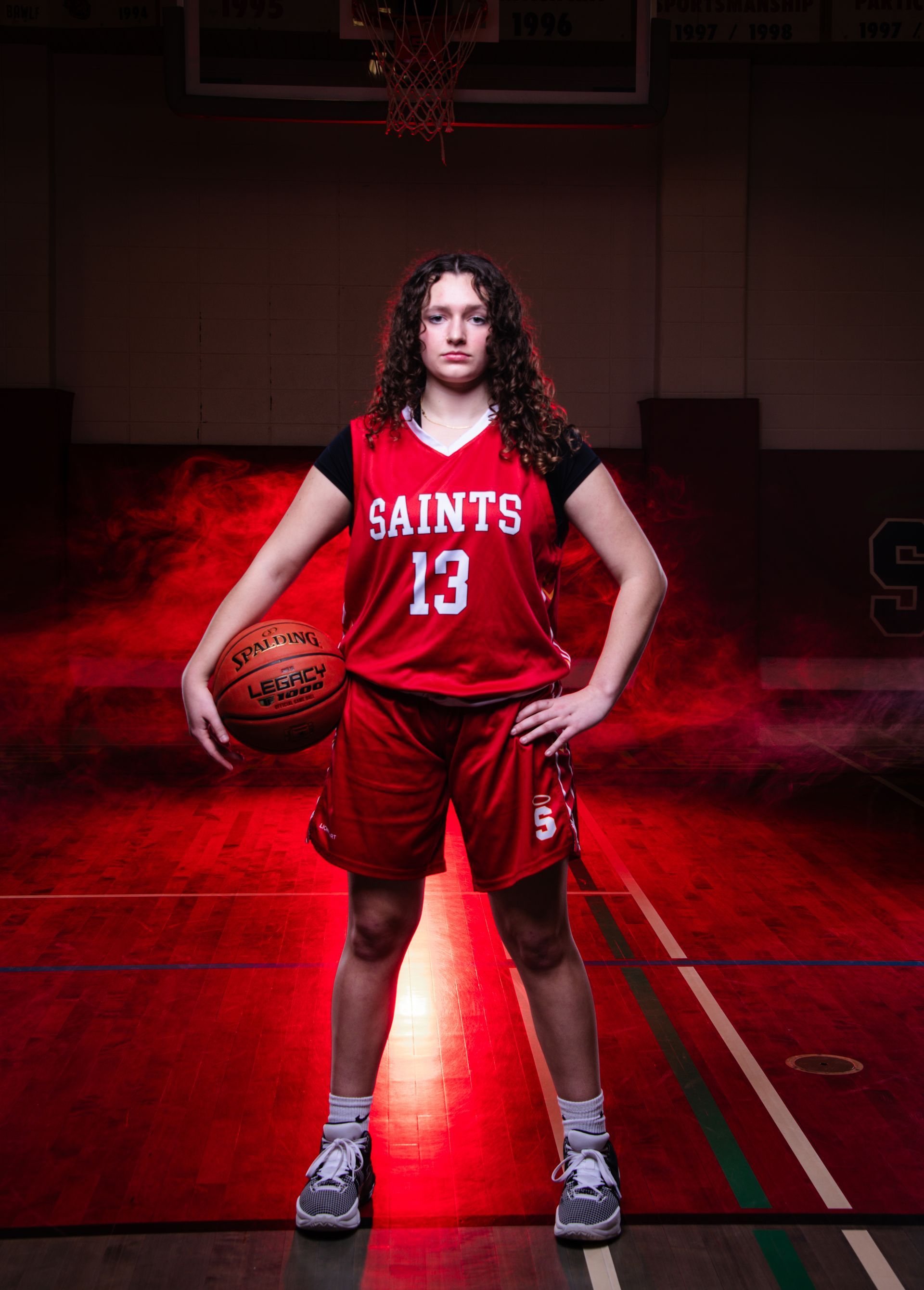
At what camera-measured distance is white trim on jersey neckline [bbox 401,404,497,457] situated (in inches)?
74.4

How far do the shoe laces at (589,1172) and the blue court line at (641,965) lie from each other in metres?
1.43

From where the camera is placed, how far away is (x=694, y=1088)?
8.50 ft

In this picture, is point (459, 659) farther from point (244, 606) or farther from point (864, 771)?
point (864, 771)

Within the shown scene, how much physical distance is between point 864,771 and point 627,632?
5187 mm

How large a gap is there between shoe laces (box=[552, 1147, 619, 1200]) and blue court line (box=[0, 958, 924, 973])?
143 cm

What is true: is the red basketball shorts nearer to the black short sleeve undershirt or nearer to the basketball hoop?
the black short sleeve undershirt

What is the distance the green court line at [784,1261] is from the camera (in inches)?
72.5

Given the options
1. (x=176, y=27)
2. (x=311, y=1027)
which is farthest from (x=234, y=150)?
(x=311, y=1027)

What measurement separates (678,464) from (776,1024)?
17.9 feet

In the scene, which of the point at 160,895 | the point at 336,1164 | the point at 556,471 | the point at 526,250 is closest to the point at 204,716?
the point at 556,471

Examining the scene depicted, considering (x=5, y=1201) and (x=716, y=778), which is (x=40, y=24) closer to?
(x=716, y=778)

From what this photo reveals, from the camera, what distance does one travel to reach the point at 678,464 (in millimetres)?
7918

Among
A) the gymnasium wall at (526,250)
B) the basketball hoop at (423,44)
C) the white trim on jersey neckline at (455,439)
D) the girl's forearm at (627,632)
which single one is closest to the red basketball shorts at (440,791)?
the girl's forearm at (627,632)

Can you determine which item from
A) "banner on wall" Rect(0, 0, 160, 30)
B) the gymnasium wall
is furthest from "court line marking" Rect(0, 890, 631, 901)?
"banner on wall" Rect(0, 0, 160, 30)
